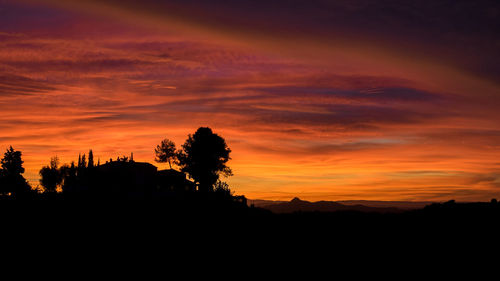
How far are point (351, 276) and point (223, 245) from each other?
387 inches

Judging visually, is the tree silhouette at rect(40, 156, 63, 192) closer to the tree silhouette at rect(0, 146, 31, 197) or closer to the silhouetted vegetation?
the tree silhouette at rect(0, 146, 31, 197)

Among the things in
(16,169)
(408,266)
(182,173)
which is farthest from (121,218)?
(16,169)

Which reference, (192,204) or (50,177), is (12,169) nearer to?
(50,177)

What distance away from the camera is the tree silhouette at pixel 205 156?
292 feet

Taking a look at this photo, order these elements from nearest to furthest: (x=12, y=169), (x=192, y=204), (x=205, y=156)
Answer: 1. (x=192, y=204)
2. (x=205, y=156)
3. (x=12, y=169)

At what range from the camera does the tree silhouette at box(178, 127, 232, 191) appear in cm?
8888

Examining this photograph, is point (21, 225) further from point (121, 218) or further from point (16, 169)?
point (16, 169)

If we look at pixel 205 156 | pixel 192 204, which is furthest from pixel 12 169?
pixel 192 204

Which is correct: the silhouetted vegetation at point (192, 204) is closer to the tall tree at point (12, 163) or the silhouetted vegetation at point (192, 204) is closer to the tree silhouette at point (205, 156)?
the tree silhouette at point (205, 156)

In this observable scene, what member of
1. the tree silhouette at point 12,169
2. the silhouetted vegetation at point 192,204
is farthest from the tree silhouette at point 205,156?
the tree silhouette at point 12,169

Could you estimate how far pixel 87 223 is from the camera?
3416 centimetres

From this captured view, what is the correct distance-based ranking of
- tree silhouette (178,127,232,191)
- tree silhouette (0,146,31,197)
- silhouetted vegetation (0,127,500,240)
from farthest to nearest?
tree silhouette (0,146,31,197) → tree silhouette (178,127,232,191) → silhouetted vegetation (0,127,500,240)

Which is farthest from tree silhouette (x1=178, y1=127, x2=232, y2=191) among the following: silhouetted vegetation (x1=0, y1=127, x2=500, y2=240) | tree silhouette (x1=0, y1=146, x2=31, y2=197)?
tree silhouette (x1=0, y1=146, x2=31, y2=197)

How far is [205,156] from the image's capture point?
3489 inches
